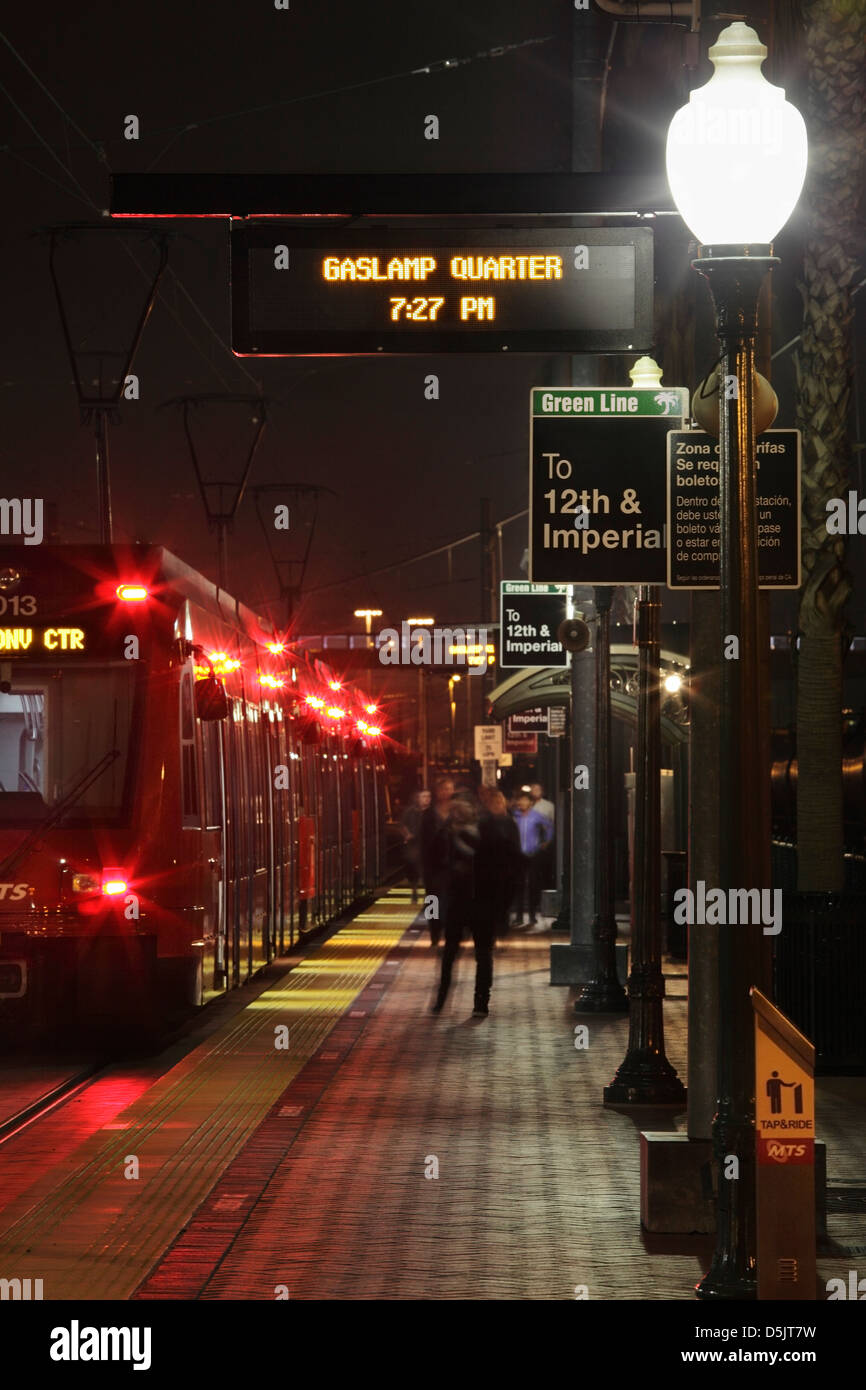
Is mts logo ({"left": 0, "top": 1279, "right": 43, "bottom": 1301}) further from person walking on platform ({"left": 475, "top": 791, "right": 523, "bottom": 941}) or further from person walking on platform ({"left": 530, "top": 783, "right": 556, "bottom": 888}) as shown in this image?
person walking on platform ({"left": 530, "top": 783, "right": 556, "bottom": 888})

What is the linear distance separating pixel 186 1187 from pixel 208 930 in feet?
19.9

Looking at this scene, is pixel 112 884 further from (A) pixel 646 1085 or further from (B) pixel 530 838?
(B) pixel 530 838

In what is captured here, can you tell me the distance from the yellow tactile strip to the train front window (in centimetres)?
206

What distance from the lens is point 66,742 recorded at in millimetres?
15039

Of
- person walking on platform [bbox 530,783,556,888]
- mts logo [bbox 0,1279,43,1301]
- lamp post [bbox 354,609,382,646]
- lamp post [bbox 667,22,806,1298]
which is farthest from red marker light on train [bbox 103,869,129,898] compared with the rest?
lamp post [bbox 354,609,382,646]

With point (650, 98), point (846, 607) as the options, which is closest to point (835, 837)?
point (846, 607)

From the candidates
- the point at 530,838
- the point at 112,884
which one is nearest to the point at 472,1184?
the point at 112,884

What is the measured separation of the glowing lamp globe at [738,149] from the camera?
7.04m

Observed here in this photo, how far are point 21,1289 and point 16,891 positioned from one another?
6.85 metres

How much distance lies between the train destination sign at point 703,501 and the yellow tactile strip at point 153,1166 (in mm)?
3615

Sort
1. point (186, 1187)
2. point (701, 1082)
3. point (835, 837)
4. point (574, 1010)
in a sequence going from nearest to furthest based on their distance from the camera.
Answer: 1. point (701, 1082)
2. point (186, 1187)
3. point (835, 837)
4. point (574, 1010)

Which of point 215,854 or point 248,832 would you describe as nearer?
point 215,854

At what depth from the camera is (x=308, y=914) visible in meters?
27.5
